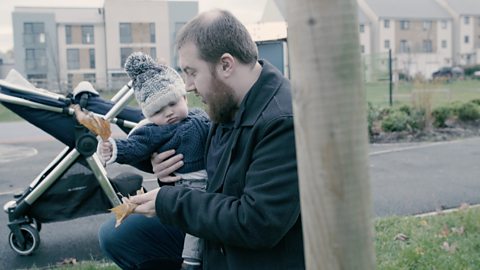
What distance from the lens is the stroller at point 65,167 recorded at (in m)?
4.74

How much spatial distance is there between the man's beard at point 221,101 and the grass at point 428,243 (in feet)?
7.54

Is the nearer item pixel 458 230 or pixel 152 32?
pixel 458 230

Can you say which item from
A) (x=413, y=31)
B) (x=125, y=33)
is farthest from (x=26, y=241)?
(x=413, y=31)

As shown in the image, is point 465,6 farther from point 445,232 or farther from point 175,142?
point 175,142

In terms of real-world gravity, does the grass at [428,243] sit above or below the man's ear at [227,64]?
A: below

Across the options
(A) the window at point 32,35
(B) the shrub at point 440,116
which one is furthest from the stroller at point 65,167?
(A) the window at point 32,35

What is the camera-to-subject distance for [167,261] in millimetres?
3240

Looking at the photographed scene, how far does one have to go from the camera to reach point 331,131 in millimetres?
1228

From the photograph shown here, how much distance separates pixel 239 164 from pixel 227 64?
39 centimetres

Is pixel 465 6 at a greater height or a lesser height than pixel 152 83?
greater

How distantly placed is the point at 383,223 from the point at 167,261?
278cm

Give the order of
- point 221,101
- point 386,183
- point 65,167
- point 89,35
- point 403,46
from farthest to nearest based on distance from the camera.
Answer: point 403,46, point 89,35, point 386,183, point 65,167, point 221,101

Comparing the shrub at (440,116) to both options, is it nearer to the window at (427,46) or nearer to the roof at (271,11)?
the roof at (271,11)

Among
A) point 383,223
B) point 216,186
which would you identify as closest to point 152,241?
point 216,186
